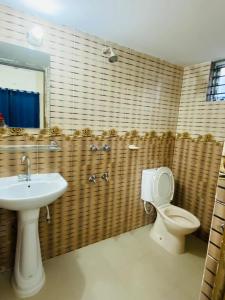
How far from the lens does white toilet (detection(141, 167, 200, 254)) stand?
211 cm

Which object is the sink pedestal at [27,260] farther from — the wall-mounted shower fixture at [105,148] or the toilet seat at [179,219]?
the toilet seat at [179,219]

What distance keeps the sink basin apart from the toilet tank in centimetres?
109

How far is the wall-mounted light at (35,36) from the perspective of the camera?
1.46 metres

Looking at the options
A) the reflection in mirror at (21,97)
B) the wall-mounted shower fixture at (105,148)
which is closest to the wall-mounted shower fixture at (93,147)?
the wall-mounted shower fixture at (105,148)

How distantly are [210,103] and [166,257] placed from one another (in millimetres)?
1845

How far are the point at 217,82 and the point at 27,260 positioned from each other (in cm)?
272

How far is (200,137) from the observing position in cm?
237

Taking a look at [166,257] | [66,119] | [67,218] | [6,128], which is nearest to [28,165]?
[6,128]

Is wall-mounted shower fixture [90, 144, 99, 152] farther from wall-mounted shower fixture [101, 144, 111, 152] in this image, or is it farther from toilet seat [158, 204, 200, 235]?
toilet seat [158, 204, 200, 235]

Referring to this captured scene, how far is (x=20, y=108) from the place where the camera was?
5.11ft

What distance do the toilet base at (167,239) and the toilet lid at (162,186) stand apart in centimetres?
23

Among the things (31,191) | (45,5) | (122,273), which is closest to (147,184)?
(122,273)

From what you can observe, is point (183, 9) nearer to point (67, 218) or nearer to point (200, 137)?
point (200, 137)

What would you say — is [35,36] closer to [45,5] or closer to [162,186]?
[45,5]
